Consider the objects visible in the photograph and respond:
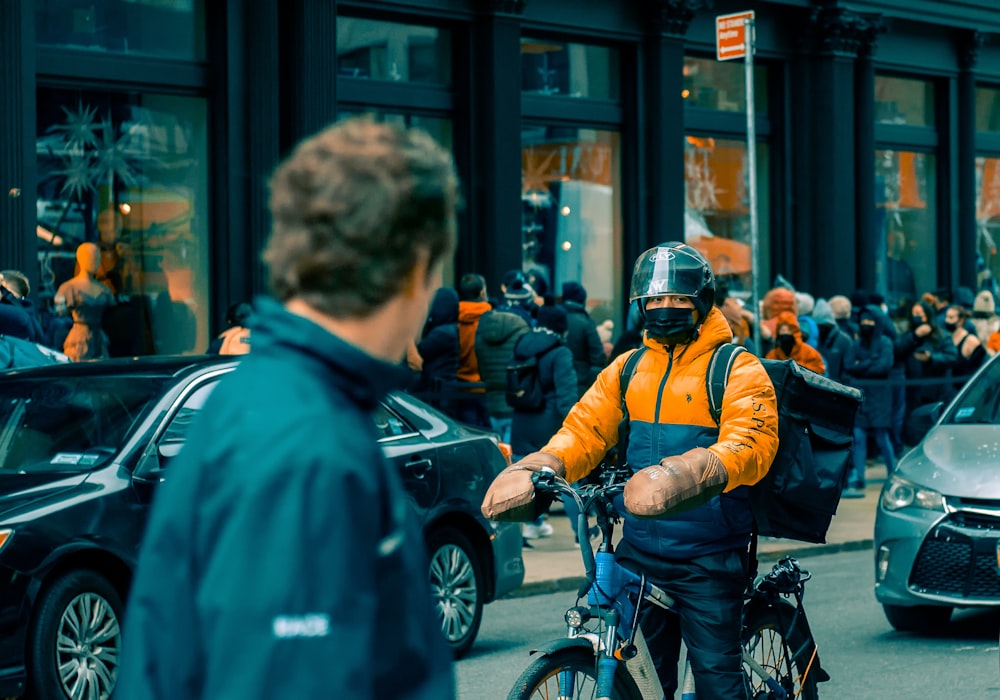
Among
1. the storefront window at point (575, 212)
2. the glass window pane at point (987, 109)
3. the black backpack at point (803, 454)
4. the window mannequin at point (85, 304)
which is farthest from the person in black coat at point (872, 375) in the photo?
the black backpack at point (803, 454)

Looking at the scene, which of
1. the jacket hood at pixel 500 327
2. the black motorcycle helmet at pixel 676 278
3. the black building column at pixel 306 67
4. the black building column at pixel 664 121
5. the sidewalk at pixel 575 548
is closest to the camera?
the black motorcycle helmet at pixel 676 278

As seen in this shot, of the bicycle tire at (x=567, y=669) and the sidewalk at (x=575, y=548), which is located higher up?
the bicycle tire at (x=567, y=669)

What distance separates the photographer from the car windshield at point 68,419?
24.2 ft

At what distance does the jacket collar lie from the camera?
205 cm

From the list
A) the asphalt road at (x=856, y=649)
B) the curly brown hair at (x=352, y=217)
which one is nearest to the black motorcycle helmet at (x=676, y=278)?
the curly brown hair at (x=352, y=217)

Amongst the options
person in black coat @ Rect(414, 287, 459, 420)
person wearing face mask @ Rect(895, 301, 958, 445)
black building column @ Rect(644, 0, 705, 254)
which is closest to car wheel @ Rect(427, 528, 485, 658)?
person in black coat @ Rect(414, 287, 459, 420)

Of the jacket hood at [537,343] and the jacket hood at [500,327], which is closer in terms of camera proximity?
the jacket hood at [537,343]

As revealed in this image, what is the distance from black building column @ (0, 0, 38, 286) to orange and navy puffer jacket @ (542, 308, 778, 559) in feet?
29.9

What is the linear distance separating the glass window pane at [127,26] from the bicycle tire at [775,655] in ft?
33.6

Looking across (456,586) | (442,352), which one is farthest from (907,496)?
(442,352)

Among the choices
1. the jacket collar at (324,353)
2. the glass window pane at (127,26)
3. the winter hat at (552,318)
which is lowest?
the jacket collar at (324,353)

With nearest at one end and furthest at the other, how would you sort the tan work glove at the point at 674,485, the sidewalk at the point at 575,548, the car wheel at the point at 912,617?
the tan work glove at the point at 674,485, the car wheel at the point at 912,617, the sidewalk at the point at 575,548

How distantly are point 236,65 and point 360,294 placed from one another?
13574mm

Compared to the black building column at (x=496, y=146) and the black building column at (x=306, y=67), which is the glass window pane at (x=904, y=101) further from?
the black building column at (x=306, y=67)
